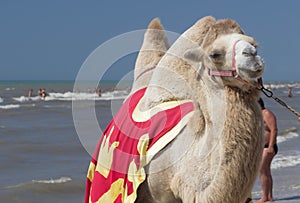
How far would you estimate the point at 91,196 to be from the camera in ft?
12.8

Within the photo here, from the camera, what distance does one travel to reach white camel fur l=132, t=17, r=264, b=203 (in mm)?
2932

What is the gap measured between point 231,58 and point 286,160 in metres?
8.81

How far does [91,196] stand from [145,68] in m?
0.96

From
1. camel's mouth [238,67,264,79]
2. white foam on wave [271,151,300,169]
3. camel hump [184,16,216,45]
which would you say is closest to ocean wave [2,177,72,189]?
white foam on wave [271,151,300,169]

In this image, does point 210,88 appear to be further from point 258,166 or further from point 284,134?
point 284,134

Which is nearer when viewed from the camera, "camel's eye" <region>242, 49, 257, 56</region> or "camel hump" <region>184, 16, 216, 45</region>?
"camel's eye" <region>242, 49, 257, 56</region>

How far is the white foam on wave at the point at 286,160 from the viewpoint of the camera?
35.4 ft

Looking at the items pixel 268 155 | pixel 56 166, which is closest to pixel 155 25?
pixel 268 155

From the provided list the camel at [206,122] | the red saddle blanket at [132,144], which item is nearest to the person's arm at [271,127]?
the red saddle blanket at [132,144]

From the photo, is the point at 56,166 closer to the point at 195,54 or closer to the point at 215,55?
the point at 195,54

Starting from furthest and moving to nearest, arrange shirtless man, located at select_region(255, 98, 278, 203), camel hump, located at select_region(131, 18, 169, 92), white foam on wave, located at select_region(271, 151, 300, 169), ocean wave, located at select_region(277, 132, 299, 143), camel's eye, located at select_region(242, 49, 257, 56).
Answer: ocean wave, located at select_region(277, 132, 299, 143) < white foam on wave, located at select_region(271, 151, 300, 169) < shirtless man, located at select_region(255, 98, 278, 203) < camel hump, located at select_region(131, 18, 169, 92) < camel's eye, located at select_region(242, 49, 257, 56)

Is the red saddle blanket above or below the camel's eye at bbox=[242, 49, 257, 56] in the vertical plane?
below

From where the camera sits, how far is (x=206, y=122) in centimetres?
313

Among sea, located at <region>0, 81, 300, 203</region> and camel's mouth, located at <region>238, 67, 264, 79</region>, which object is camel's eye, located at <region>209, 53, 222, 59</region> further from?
sea, located at <region>0, 81, 300, 203</region>
